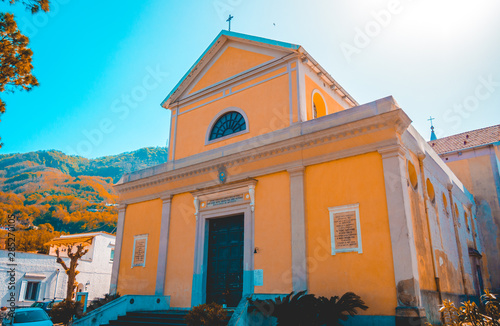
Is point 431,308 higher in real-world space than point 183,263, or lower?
lower

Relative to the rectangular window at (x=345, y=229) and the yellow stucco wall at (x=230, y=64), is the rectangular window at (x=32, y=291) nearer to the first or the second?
the yellow stucco wall at (x=230, y=64)

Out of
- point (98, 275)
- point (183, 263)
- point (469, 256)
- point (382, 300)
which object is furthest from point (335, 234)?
point (98, 275)

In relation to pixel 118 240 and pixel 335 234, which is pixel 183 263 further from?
pixel 335 234

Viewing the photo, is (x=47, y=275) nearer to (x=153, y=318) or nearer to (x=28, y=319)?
(x=28, y=319)

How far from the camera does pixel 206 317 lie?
9.30 metres

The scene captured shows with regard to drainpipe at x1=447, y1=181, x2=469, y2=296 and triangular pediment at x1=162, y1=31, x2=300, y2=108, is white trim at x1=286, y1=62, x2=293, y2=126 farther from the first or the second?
drainpipe at x1=447, y1=181, x2=469, y2=296

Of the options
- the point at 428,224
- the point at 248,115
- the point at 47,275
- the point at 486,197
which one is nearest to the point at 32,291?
the point at 47,275

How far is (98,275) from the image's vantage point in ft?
114

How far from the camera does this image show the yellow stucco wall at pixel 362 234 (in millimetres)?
9148

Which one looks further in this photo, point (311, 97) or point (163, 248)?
point (163, 248)

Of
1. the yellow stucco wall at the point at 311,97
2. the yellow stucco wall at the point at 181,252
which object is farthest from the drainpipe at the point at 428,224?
the yellow stucco wall at the point at 181,252

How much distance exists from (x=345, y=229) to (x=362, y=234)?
18.5 inches

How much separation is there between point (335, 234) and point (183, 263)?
594cm

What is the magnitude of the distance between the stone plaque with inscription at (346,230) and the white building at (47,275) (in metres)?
19.5
